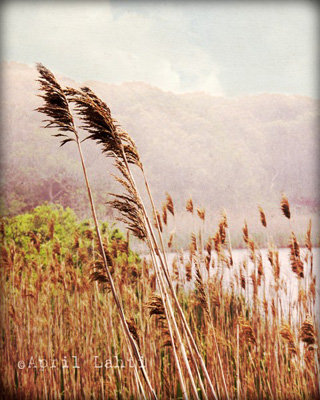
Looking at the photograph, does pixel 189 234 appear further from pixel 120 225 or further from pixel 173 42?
pixel 173 42

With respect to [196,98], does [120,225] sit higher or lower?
lower

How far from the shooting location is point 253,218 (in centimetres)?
273

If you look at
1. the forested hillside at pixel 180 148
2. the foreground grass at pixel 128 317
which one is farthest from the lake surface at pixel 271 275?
the forested hillside at pixel 180 148

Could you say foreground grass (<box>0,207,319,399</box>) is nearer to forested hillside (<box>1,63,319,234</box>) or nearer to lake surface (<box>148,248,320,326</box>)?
lake surface (<box>148,248,320,326</box>)

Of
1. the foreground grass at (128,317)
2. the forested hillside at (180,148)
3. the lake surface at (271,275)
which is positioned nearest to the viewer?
the foreground grass at (128,317)

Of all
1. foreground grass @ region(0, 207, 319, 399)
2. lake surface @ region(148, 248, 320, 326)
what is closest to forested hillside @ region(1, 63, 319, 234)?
foreground grass @ region(0, 207, 319, 399)

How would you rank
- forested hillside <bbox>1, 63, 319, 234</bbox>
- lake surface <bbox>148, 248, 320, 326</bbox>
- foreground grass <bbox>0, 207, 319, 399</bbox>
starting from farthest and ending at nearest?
forested hillside <bbox>1, 63, 319, 234</bbox> → lake surface <bbox>148, 248, 320, 326</bbox> → foreground grass <bbox>0, 207, 319, 399</bbox>

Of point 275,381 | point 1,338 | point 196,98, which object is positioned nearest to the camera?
point 275,381

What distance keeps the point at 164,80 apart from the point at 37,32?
94 cm

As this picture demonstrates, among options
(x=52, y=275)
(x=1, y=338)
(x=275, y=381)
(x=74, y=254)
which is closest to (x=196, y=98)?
(x=74, y=254)

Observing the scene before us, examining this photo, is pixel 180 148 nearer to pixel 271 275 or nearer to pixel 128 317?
pixel 271 275

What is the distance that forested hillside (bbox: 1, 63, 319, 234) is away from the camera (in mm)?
2717

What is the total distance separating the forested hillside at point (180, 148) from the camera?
2717 millimetres

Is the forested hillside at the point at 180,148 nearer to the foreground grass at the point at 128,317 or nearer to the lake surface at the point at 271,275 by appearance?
the foreground grass at the point at 128,317
